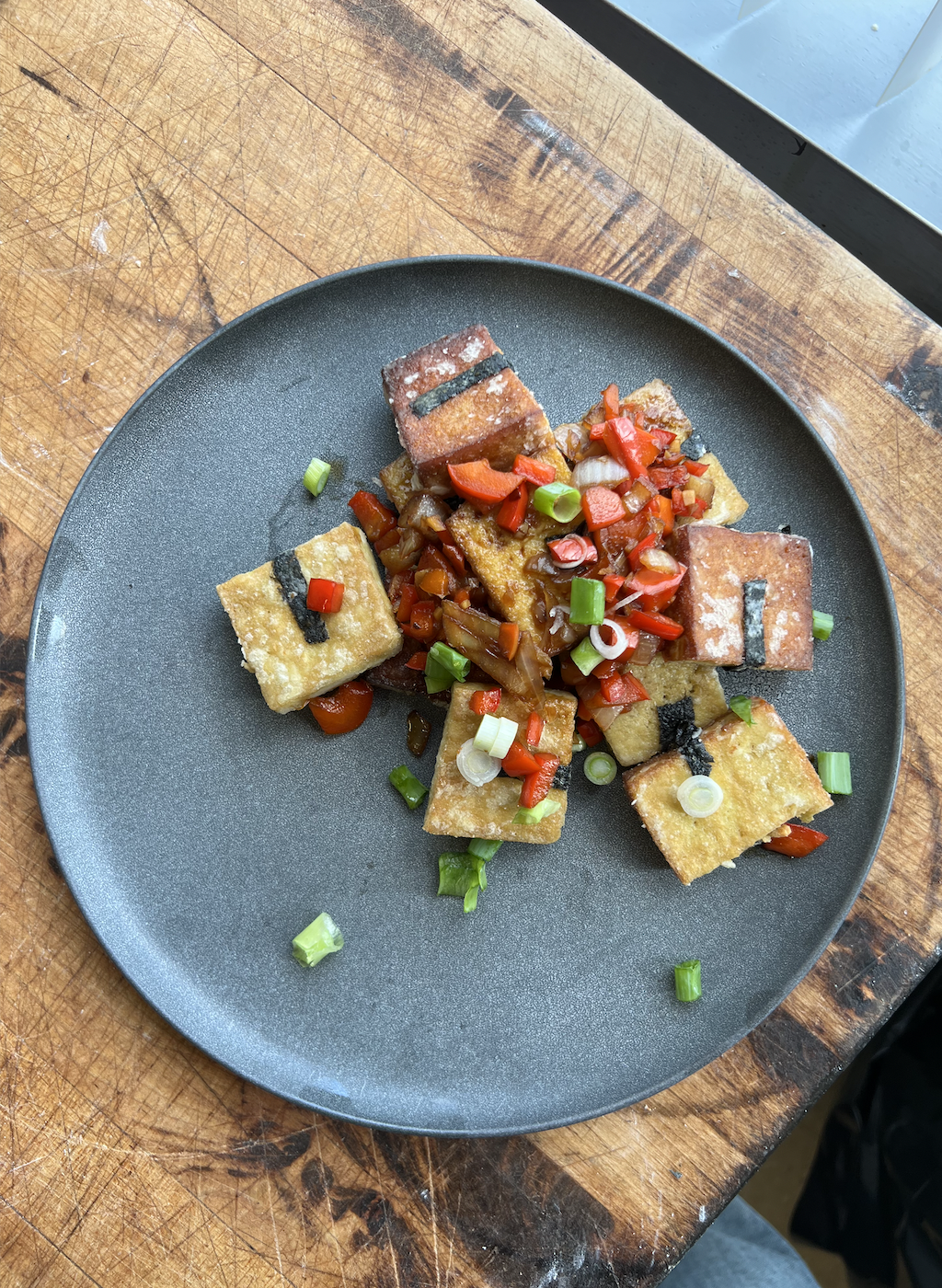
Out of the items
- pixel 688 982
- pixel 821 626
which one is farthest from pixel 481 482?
pixel 688 982

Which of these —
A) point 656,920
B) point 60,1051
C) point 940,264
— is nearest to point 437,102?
point 940,264

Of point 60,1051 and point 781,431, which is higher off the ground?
point 781,431

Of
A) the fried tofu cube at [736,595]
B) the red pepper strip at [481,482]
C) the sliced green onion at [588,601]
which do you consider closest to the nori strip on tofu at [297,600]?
the red pepper strip at [481,482]

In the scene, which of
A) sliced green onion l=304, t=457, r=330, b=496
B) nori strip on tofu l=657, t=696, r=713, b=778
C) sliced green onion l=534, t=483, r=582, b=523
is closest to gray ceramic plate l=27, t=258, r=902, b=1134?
sliced green onion l=304, t=457, r=330, b=496

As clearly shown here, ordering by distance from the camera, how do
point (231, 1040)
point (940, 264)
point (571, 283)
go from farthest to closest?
point (940, 264)
point (571, 283)
point (231, 1040)

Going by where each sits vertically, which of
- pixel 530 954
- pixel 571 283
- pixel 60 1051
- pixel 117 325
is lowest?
pixel 60 1051

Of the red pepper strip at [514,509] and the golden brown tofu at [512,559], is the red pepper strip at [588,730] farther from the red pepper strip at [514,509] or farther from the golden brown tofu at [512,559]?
the red pepper strip at [514,509]

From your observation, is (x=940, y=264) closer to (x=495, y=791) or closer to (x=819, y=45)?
(x=819, y=45)
